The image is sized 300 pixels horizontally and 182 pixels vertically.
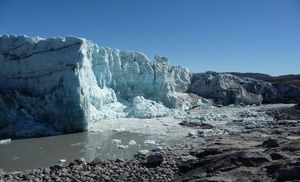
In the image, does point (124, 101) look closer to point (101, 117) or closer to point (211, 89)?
point (101, 117)

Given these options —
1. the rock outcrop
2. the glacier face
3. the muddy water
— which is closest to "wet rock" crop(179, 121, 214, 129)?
the muddy water

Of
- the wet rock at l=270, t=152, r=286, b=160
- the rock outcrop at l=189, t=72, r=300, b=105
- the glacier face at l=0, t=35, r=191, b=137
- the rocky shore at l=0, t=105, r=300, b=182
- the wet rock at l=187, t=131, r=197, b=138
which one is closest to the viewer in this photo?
the rocky shore at l=0, t=105, r=300, b=182

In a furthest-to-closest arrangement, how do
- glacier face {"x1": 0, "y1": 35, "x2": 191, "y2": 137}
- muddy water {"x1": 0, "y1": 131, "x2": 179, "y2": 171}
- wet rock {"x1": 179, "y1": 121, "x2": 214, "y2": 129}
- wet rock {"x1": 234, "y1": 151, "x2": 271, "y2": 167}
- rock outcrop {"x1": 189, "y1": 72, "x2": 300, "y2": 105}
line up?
rock outcrop {"x1": 189, "y1": 72, "x2": 300, "y2": 105} < wet rock {"x1": 179, "y1": 121, "x2": 214, "y2": 129} < glacier face {"x1": 0, "y1": 35, "x2": 191, "y2": 137} < muddy water {"x1": 0, "y1": 131, "x2": 179, "y2": 171} < wet rock {"x1": 234, "y1": 151, "x2": 271, "y2": 167}

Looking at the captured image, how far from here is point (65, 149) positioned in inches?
686

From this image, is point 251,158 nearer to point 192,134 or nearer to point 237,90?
point 192,134

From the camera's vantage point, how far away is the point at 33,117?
72.9 feet

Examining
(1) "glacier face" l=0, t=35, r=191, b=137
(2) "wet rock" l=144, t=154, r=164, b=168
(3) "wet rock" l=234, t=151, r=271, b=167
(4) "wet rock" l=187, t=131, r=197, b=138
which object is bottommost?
(4) "wet rock" l=187, t=131, r=197, b=138

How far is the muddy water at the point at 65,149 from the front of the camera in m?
15.1

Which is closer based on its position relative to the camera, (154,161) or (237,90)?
(154,161)

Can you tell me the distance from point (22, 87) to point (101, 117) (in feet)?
17.2

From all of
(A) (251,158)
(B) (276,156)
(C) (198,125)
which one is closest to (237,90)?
(C) (198,125)

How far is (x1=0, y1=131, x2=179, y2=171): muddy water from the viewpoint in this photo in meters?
15.1

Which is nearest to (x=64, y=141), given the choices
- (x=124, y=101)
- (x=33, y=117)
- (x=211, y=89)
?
(x=33, y=117)

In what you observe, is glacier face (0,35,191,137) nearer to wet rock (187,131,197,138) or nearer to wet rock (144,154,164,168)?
wet rock (187,131,197,138)
